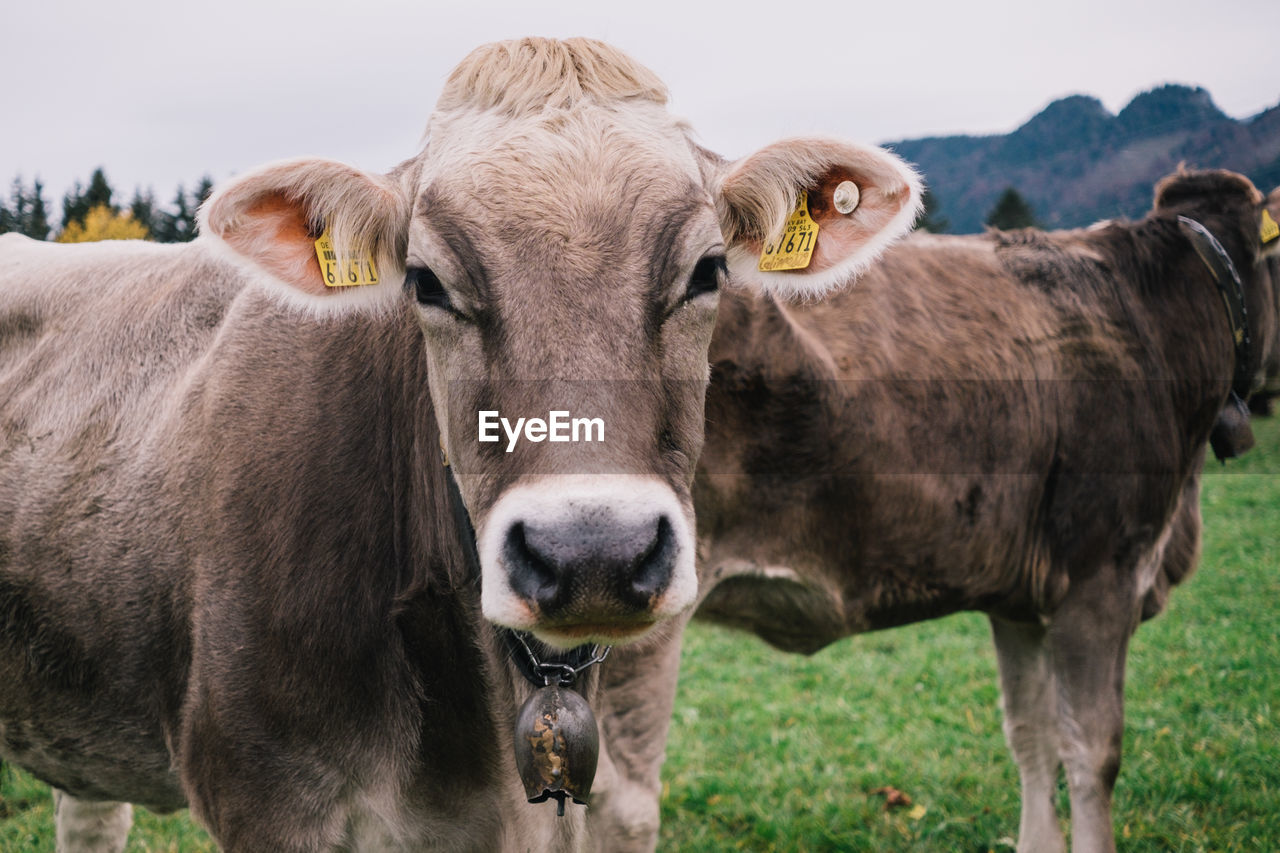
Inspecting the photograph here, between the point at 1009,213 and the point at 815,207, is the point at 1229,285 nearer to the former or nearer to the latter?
the point at 815,207

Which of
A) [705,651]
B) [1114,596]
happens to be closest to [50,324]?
[1114,596]

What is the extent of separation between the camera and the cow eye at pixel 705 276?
2.05 metres

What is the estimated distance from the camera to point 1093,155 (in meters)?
26.7

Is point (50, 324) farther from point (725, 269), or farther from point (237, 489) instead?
point (725, 269)

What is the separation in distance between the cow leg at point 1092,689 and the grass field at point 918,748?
0.54 meters

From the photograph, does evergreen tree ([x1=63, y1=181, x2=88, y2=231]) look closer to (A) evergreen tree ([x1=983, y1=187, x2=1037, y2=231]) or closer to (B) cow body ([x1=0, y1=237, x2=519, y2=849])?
(B) cow body ([x1=0, y1=237, x2=519, y2=849])

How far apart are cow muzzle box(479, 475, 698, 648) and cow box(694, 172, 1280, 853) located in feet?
5.99

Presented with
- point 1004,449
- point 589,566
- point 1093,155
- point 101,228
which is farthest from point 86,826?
point 1093,155

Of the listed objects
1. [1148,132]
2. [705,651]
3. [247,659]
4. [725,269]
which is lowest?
[705,651]

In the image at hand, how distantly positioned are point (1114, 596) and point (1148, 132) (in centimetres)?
1261

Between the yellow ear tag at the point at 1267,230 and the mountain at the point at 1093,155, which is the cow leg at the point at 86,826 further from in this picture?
the yellow ear tag at the point at 1267,230

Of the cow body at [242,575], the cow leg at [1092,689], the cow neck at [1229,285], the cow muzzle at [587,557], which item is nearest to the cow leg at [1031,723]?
the cow leg at [1092,689]

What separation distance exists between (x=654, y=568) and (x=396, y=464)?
1.08 meters

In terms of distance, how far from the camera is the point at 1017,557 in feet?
13.6
